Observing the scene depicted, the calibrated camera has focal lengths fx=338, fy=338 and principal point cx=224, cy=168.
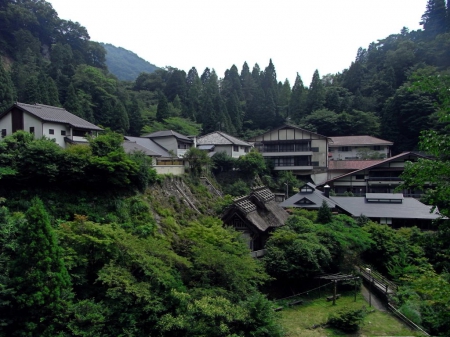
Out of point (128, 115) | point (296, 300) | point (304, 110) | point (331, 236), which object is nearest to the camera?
point (296, 300)

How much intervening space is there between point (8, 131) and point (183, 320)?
2132 cm

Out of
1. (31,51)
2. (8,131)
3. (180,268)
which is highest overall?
(31,51)

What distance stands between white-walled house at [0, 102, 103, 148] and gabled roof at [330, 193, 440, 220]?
23158 millimetres

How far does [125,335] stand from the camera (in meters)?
11.8

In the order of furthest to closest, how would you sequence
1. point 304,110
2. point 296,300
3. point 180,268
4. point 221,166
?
point 304,110 → point 221,166 → point 296,300 → point 180,268

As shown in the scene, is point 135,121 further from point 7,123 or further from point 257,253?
point 257,253

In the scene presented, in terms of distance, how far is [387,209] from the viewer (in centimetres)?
2938

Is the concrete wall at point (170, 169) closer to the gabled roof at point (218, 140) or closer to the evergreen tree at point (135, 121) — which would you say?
the gabled roof at point (218, 140)

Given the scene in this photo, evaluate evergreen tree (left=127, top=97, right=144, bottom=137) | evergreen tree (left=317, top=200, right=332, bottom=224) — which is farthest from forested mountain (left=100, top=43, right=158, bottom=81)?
evergreen tree (left=317, top=200, right=332, bottom=224)

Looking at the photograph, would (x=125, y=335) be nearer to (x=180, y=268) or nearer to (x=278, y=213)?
(x=180, y=268)

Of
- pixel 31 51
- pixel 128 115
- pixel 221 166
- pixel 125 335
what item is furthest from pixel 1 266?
pixel 31 51

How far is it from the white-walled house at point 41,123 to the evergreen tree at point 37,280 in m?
14.1

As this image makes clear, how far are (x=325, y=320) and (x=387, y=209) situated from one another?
16.1 meters

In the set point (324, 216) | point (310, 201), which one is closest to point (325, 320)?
point (324, 216)
